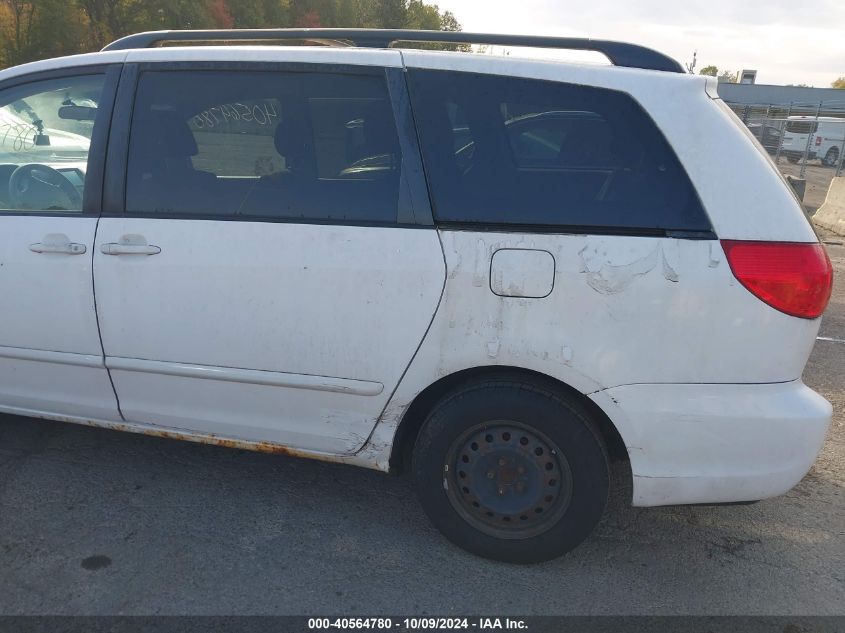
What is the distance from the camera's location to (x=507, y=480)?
285 centimetres

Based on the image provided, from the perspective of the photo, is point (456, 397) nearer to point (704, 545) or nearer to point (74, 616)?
point (704, 545)

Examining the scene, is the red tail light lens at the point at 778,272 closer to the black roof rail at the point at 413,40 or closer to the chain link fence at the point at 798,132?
the black roof rail at the point at 413,40

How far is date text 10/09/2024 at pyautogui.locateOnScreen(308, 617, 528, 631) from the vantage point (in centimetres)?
257

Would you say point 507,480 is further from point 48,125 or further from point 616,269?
point 48,125

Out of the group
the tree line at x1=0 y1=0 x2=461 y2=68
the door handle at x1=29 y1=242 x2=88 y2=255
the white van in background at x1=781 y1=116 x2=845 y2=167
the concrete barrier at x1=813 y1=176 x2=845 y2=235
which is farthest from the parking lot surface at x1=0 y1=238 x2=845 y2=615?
the tree line at x1=0 y1=0 x2=461 y2=68

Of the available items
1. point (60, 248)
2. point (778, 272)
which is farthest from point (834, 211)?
point (60, 248)

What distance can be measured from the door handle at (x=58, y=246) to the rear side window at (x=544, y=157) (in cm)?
147

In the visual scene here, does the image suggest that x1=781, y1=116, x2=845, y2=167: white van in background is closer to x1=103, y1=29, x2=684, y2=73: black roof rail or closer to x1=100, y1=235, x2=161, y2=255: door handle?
x1=103, y1=29, x2=684, y2=73: black roof rail

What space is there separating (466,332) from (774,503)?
1.81 meters

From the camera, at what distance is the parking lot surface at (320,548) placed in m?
2.71

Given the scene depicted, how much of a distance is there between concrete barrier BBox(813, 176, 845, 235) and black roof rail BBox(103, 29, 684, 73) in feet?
35.0

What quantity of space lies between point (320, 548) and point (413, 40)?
2056 mm

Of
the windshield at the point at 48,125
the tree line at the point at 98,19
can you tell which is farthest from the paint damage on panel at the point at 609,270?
the tree line at the point at 98,19

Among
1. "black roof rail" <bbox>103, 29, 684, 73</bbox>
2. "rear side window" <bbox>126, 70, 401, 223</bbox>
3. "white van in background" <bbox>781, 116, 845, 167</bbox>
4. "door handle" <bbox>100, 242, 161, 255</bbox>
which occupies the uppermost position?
"black roof rail" <bbox>103, 29, 684, 73</bbox>
